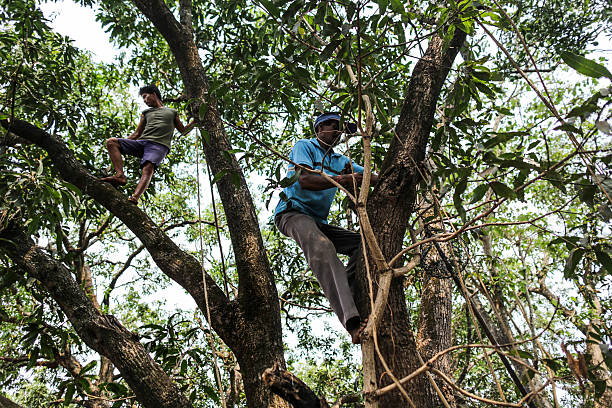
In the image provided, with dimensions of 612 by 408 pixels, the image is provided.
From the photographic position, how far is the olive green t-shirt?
11.6ft

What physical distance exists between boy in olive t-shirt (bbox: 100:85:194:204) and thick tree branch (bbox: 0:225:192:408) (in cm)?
93

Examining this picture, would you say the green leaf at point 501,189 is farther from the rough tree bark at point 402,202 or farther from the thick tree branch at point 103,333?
the thick tree branch at point 103,333

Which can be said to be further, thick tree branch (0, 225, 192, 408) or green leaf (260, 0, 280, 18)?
thick tree branch (0, 225, 192, 408)

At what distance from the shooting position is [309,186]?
79.4 inches

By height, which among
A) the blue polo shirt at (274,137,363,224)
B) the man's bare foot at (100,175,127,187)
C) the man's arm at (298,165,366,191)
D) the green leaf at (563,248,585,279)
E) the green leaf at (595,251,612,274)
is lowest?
the green leaf at (595,251,612,274)

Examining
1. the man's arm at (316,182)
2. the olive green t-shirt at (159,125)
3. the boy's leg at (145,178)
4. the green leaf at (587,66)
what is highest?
the olive green t-shirt at (159,125)

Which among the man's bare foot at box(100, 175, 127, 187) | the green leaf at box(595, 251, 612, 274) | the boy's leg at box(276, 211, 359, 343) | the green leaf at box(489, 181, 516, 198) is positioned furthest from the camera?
the man's bare foot at box(100, 175, 127, 187)

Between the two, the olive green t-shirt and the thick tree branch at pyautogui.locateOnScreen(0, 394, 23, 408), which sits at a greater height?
the olive green t-shirt

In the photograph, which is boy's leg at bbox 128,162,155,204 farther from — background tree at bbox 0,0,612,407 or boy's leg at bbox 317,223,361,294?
boy's leg at bbox 317,223,361,294

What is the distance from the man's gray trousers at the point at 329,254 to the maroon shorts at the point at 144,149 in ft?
5.48

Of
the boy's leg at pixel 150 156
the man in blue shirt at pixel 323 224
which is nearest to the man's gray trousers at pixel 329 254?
the man in blue shirt at pixel 323 224

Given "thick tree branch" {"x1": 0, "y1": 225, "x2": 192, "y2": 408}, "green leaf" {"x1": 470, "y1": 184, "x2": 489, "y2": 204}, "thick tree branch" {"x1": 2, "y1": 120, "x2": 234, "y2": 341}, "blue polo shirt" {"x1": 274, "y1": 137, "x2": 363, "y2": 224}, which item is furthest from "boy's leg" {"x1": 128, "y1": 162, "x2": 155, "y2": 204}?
"green leaf" {"x1": 470, "y1": 184, "x2": 489, "y2": 204}

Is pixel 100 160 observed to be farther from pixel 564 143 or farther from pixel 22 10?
pixel 564 143

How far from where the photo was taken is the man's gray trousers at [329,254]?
1.69 metres
